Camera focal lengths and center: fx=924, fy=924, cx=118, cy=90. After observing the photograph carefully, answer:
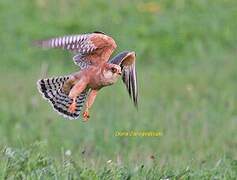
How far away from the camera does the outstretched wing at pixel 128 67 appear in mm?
6340

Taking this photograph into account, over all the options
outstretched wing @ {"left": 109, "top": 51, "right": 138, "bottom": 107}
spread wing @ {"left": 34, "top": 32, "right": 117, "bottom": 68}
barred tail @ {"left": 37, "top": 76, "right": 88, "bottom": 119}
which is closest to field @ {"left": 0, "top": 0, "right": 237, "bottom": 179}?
barred tail @ {"left": 37, "top": 76, "right": 88, "bottom": 119}

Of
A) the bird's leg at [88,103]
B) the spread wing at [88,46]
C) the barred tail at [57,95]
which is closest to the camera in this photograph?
the spread wing at [88,46]

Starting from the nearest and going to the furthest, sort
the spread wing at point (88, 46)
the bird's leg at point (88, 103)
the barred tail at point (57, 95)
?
the spread wing at point (88, 46)
the bird's leg at point (88, 103)
the barred tail at point (57, 95)

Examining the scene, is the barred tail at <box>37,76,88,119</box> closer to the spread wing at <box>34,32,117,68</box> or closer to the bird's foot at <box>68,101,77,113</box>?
the bird's foot at <box>68,101,77,113</box>

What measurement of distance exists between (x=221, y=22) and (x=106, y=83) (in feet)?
26.7

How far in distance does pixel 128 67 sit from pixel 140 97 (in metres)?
4.31

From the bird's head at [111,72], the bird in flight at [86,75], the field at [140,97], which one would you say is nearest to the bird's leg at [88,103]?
the bird in flight at [86,75]

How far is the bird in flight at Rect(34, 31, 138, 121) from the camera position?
612 cm

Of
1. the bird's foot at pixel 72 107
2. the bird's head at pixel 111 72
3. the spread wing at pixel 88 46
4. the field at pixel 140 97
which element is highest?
the spread wing at pixel 88 46

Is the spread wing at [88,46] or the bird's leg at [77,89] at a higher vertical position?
the spread wing at [88,46]

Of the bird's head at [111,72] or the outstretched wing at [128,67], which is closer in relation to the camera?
the bird's head at [111,72]

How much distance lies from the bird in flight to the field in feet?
1.03

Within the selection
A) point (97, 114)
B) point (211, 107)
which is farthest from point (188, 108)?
point (97, 114)

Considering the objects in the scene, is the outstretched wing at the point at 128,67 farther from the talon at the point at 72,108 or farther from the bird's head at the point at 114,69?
the talon at the point at 72,108
